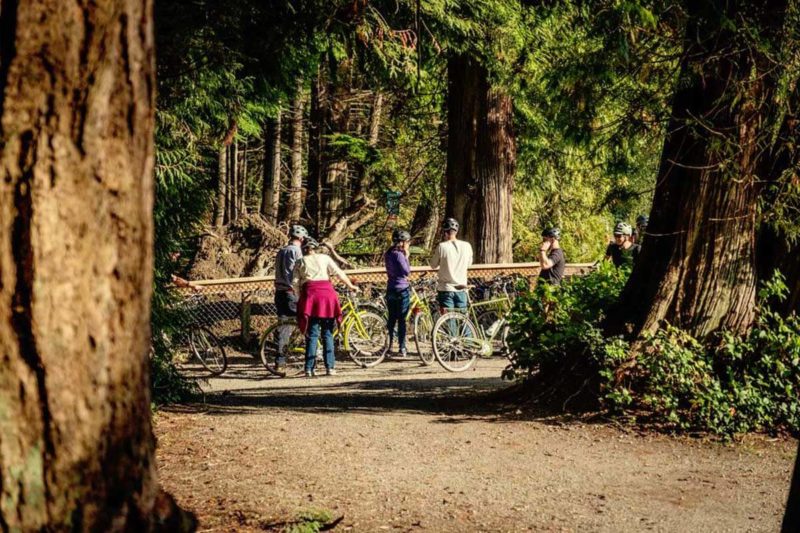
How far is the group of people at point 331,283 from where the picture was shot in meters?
13.2

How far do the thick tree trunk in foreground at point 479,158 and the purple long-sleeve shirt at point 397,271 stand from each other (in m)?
4.38

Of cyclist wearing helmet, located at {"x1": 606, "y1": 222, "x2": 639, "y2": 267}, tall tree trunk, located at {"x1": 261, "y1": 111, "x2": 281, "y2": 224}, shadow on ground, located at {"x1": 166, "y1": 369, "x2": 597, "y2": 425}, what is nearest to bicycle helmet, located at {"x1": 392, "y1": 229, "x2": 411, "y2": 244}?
shadow on ground, located at {"x1": 166, "y1": 369, "x2": 597, "y2": 425}

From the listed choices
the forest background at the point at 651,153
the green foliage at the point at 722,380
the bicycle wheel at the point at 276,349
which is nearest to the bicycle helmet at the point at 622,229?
the forest background at the point at 651,153

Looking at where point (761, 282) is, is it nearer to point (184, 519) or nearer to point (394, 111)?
point (184, 519)

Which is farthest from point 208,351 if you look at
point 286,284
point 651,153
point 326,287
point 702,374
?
point 702,374

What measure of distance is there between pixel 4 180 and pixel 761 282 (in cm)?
785

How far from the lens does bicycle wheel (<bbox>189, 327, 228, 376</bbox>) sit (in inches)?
559

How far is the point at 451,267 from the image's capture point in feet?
47.0

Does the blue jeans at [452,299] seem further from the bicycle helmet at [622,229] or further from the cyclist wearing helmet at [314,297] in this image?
the bicycle helmet at [622,229]

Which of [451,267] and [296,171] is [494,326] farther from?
[296,171]

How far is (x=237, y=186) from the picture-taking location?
30609 mm

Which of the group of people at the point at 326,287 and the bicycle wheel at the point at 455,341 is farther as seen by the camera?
the bicycle wheel at the point at 455,341

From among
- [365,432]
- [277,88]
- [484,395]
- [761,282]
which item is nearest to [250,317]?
[277,88]

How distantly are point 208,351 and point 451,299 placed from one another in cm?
365
